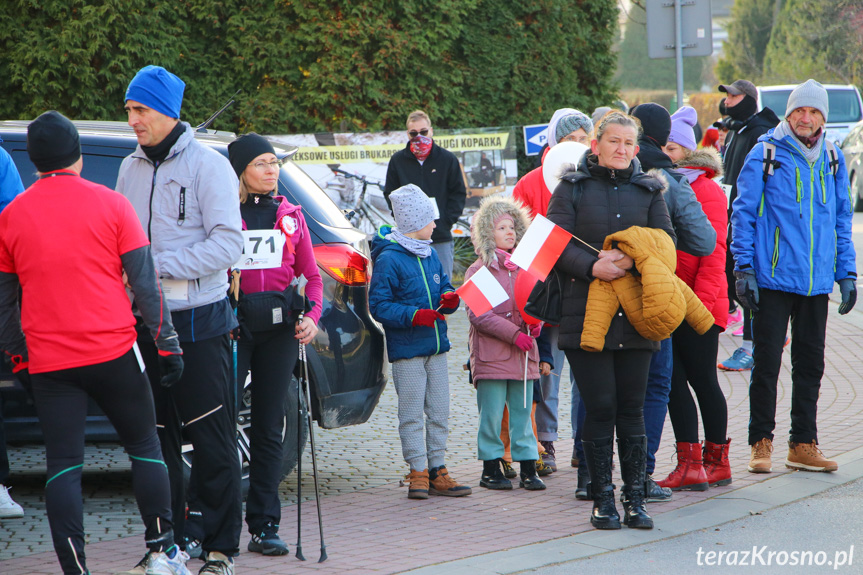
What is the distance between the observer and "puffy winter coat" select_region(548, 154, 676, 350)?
507 cm

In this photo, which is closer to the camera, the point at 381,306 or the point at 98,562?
the point at 98,562

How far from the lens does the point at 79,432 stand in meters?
4.10

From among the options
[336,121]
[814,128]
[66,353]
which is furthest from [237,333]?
[336,121]

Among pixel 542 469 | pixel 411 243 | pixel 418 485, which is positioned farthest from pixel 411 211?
pixel 542 469

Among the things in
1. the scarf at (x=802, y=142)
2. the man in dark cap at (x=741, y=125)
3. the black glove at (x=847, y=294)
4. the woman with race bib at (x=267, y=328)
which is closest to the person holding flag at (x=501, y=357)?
the woman with race bib at (x=267, y=328)

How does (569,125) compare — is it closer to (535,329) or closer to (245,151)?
(535,329)

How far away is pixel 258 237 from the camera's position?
481 cm

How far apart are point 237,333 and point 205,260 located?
0.50m

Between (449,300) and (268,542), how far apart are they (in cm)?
165

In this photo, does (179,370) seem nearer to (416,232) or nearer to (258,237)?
(258,237)

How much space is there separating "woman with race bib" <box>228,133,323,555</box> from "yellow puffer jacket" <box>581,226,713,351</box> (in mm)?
1324

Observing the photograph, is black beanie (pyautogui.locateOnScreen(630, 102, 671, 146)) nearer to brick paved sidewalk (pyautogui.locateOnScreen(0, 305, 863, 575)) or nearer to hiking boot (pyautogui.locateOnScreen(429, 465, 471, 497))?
brick paved sidewalk (pyautogui.locateOnScreen(0, 305, 863, 575))

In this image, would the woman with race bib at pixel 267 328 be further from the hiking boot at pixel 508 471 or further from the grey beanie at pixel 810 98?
the grey beanie at pixel 810 98

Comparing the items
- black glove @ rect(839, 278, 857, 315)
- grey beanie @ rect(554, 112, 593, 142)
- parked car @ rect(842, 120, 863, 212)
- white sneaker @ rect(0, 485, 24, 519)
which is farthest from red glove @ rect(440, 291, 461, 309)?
parked car @ rect(842, 120, 863, 212)
